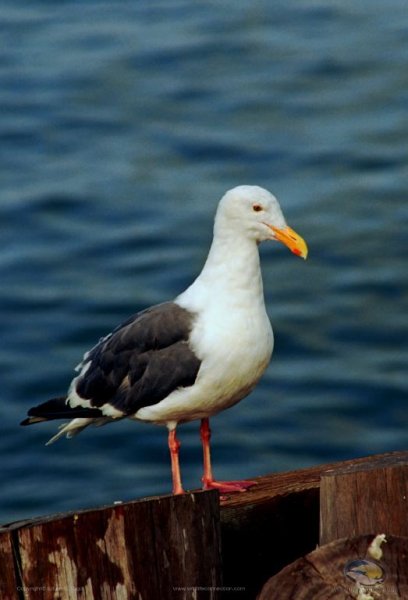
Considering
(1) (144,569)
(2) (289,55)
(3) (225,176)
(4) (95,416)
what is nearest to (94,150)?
(3) (225,176)

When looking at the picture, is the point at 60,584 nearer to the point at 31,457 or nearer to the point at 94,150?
the point at 31,457


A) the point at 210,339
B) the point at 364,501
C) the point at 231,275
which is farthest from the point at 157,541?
the point at 231,275

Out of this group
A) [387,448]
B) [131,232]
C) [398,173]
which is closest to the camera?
[387,448]

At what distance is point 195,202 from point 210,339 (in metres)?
6.61

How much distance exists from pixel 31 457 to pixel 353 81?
586 cm

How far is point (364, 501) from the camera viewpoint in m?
4.16

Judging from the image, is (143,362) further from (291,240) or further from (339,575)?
(339,575)

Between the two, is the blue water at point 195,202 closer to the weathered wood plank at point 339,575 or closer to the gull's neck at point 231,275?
the gull's neck at point 231,275

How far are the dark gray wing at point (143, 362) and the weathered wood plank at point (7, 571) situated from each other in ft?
7.63

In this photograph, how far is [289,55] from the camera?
15.1m

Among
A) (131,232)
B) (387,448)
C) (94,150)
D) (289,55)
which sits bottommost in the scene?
(387,448)

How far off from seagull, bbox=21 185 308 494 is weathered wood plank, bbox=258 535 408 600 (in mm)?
1802

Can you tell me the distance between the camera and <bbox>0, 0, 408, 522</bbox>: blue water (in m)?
10.4

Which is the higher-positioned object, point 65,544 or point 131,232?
point 131,232
